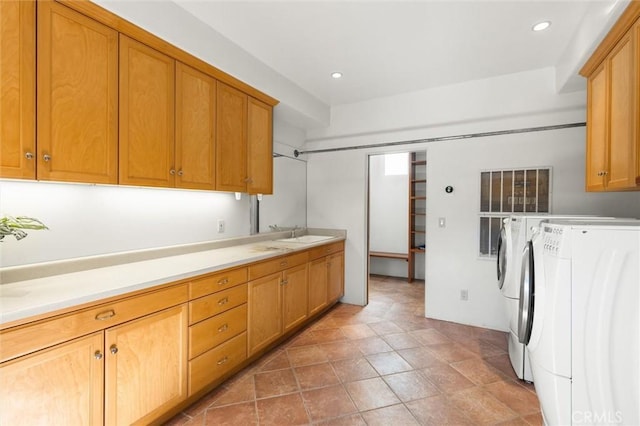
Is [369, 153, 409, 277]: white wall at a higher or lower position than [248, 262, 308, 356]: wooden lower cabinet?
higher

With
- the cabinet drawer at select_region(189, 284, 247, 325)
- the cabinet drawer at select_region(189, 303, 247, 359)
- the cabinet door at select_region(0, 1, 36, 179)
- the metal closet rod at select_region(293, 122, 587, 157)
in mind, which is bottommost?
the cabinet drawer at select_region(189, 303, 247, 359)

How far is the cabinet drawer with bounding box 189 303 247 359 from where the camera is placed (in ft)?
5.94

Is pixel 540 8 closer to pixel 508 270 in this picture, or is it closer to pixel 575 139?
pixel 575 139

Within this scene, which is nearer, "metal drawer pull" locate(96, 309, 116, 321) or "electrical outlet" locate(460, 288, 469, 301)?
"metal drawer pull" locate(96, 309, 116, 321)

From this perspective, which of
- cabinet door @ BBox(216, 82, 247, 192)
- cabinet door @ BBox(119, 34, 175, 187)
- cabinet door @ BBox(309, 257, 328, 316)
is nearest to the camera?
cabinet door @ BBox(119, 34, 175, 187)

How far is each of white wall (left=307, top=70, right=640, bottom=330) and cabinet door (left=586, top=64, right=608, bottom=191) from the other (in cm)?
58

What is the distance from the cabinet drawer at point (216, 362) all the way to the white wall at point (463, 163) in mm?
2048

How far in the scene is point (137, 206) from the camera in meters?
2.11

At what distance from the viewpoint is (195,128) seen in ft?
7.25

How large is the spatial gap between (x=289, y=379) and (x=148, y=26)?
2617 millimetres

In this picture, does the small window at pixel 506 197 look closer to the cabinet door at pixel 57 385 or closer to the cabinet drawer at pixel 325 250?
the cabinet drawer at pixel 325 250

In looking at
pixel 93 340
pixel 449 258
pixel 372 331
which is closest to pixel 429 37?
pixel 449 258

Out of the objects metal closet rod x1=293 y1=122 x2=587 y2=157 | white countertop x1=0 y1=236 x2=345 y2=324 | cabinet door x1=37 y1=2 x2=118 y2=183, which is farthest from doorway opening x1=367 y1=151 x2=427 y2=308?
cabinet door x1=37 y1=2 x2=118 y2=183

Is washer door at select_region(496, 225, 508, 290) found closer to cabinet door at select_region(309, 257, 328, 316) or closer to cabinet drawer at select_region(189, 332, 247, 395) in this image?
cabinet door at select_region(309, 257, 328, 316)
